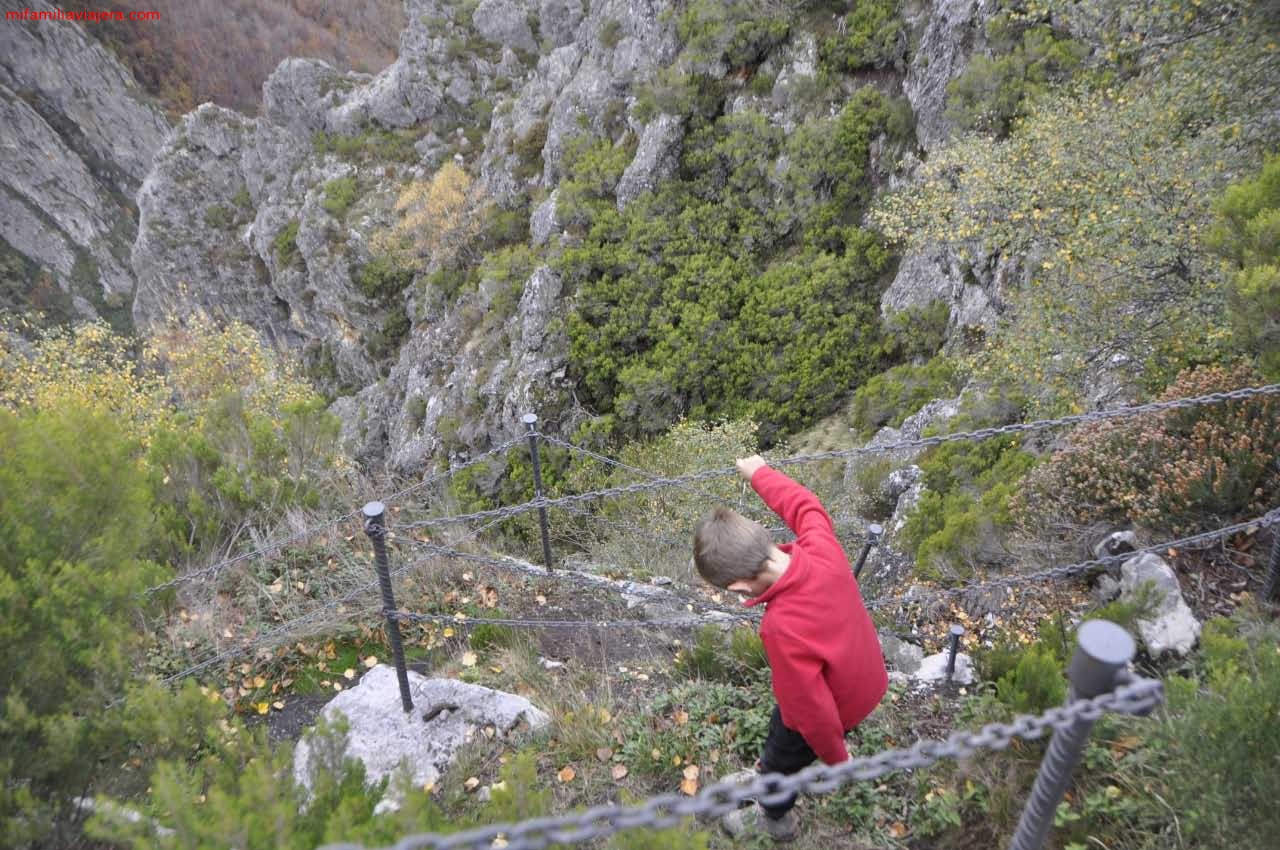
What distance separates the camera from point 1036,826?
1646 millimetres

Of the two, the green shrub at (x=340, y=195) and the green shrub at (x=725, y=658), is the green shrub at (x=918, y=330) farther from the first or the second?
the green shrub at (x=340, y=195)

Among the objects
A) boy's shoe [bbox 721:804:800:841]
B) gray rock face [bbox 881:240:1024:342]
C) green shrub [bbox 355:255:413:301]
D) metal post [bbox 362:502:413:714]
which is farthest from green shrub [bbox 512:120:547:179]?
boy's shoe [bbox 721:804:800:841]

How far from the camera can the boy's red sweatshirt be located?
7.37ft

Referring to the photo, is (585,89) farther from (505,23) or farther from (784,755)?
(784,755)

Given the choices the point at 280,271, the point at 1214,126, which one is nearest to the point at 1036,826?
the point at 1214,126

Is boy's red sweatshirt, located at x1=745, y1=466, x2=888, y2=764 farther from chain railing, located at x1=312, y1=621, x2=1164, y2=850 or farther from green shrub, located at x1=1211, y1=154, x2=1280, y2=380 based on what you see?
green shrub, located at x1=1211, y1=154, x2=1280, y2=380

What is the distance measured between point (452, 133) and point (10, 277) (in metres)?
45.6

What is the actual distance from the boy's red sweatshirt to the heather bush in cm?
248

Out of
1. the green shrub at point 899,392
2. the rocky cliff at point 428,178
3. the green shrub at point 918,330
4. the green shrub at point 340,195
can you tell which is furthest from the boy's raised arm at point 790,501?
the green shrub at point 340,195

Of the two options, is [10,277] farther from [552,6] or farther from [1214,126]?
[1214,126]

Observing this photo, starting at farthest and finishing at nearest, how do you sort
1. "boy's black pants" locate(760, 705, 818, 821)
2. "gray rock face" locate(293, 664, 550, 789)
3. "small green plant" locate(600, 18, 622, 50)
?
"small green plant" locate(600, 18, 622, 50), "gray rock face" locate(293, 664, 550, 789), "boy's black pants" locate(760, 705, 818, 821)

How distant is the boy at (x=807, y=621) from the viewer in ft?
7.38

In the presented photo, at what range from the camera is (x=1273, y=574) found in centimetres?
317

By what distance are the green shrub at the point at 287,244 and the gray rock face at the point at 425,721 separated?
25246 millimetres
